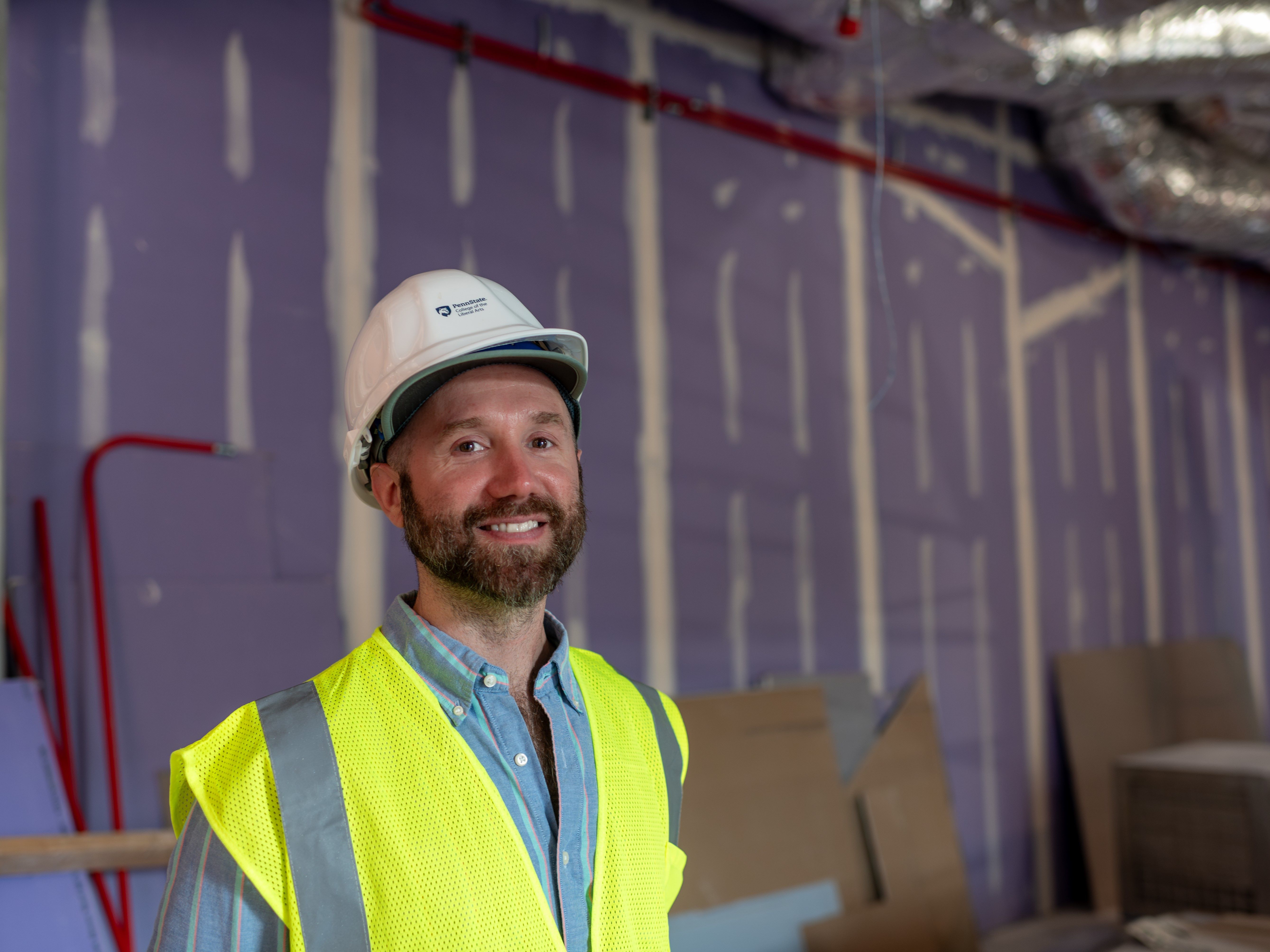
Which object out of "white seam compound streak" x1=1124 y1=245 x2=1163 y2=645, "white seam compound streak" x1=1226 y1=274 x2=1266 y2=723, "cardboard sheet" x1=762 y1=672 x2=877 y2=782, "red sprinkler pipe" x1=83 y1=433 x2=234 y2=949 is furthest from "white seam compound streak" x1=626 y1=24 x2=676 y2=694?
"white seam compound streak" x1=1226 y1=274 x2=1266 y2=723

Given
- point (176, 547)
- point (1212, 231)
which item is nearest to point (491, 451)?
point (176, 547)

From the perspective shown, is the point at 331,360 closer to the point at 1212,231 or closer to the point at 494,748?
the point at 494,748

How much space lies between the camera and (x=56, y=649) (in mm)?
2248

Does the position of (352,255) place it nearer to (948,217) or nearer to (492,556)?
(492,556)

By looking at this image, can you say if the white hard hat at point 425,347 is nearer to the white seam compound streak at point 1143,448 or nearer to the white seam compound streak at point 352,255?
the white seam compound streak at point 352,255

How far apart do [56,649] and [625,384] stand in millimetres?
1670

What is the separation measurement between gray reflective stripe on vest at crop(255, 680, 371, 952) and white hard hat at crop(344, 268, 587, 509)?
0.38m

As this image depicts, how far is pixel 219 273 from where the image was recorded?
8.39 feet

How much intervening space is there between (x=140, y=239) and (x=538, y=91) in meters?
1.22

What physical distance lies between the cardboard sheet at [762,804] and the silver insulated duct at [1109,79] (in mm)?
2007

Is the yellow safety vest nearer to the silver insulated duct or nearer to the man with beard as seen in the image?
the man with beard

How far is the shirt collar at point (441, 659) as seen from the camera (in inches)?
46.2

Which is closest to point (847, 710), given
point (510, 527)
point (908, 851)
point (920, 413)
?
point (908, 851)

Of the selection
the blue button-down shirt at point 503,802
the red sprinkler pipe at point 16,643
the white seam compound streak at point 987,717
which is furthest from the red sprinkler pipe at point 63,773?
the white seam compound streak at point 987,717
